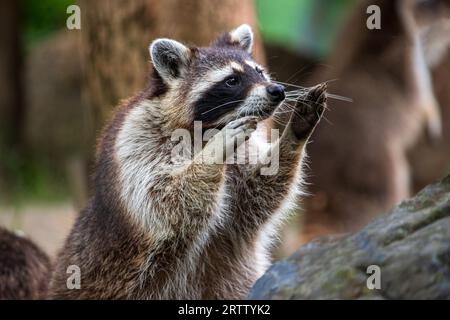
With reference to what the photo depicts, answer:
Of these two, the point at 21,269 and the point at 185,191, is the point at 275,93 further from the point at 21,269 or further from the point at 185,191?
the point at 21,269

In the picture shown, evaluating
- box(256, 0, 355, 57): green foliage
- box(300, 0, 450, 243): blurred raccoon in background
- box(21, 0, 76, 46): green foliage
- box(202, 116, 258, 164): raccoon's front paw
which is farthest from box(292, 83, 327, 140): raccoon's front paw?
box(256, 0, 355, 57): green foliage

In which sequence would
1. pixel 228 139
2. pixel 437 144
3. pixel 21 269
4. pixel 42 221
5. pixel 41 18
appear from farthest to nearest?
pixel 41 18 < pixel 437 144 < pixel 42 221 < pixel 21 269 < pixel 228 139

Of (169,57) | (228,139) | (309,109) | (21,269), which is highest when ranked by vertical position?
(169,57)

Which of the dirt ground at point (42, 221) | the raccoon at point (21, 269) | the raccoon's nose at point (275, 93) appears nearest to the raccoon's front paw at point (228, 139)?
the raccoon's nose at point (275, 93)

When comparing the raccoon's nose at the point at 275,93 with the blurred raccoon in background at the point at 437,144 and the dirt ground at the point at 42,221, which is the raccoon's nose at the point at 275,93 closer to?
the dirt ground at the point at 42,221

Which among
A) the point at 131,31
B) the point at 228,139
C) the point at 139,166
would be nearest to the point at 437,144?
the point at 131,31

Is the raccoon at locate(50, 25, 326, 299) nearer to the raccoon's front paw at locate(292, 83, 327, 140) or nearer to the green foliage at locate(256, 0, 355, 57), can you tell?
the raccoon's front paw at locate(292, 83, 327, 140)

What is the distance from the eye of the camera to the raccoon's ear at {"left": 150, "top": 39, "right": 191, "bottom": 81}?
6.76 metres

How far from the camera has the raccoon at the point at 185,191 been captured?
21.0 ft

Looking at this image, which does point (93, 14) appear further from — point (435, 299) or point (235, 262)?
point (435, 299)

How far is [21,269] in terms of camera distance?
7.50 metres

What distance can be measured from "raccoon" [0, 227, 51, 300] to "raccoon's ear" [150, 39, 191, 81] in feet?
6.82

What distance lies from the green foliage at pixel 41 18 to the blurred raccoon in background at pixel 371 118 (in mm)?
6798

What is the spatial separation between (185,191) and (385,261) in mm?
2028
